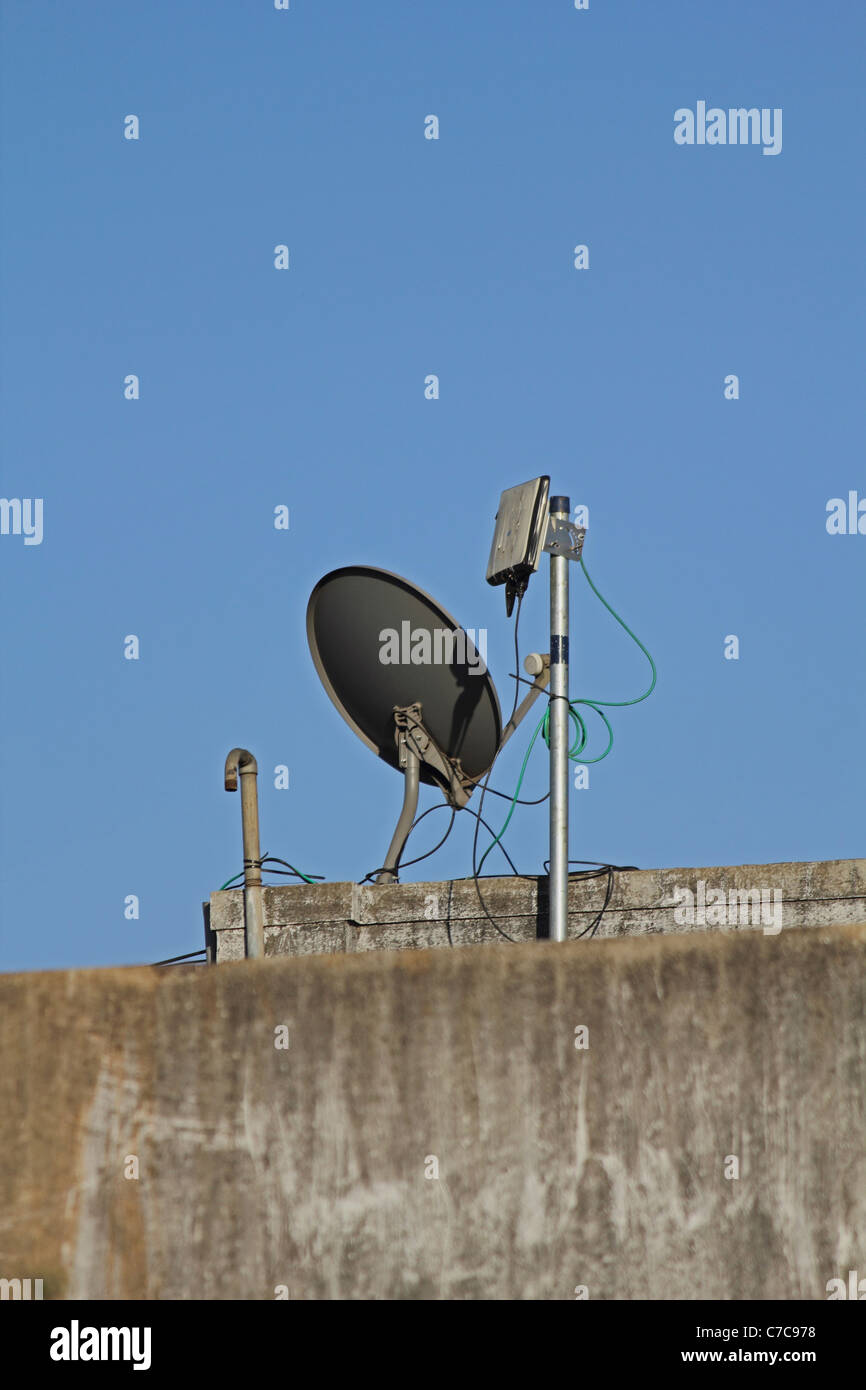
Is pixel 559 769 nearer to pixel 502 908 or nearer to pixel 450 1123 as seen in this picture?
pixel 502 908

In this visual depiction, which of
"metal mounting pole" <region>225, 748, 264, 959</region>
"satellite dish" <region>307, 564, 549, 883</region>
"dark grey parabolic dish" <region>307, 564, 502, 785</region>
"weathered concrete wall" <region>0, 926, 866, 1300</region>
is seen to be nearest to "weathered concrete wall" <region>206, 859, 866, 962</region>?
"metal mounting pole" <region>225, 748, 264, 959</region>

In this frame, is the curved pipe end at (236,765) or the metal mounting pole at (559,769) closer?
the metal mounting pole at (559,769)

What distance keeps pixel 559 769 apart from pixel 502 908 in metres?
1.17

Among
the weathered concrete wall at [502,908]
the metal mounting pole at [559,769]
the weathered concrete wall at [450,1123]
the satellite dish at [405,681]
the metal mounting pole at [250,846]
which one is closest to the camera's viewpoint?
the weathered concrete wall at [450,1123]

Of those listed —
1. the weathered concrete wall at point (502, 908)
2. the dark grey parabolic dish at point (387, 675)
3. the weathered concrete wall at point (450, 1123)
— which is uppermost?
the dark grey parabolic dish at point (387, 675)

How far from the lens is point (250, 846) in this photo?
9219 mm

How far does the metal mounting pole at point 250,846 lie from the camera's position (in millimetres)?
8992

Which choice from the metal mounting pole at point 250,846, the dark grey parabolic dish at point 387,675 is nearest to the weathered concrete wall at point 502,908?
the metal mounting pole at point 250,846

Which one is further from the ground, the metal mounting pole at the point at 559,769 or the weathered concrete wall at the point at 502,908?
the metal mounting pole at the point at 559,769

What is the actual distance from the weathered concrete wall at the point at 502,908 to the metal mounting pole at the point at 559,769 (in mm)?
618

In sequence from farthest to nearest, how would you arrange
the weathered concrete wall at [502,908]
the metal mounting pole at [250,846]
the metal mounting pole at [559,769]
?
1. the metal mounting pole at [250,846]
2. the weathered concrete wall at [502,908]
3. the metal mounting pole at [559,769]

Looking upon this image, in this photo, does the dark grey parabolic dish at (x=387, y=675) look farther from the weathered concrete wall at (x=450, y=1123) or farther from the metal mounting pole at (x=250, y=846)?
the weathered concrete wall at (x=450, y=1123)

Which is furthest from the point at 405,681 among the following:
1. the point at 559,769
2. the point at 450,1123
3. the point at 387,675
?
the point at 450,1123

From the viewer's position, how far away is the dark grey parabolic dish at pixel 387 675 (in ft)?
30.8
